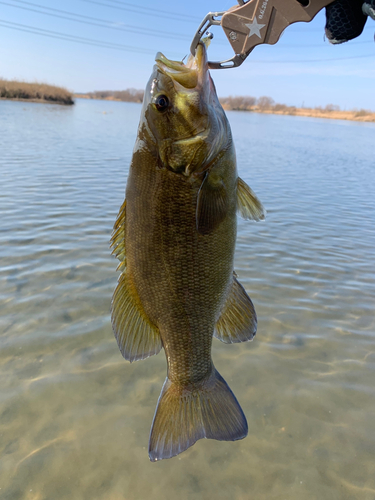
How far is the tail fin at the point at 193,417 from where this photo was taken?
1876 millimetres

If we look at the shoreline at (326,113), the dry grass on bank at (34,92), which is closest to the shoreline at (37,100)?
the dry grass on bank at (34,92)

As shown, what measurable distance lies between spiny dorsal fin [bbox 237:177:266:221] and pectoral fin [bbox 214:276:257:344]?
1.37ft

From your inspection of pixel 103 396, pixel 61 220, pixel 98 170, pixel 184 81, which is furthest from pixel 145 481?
pixel 98 170

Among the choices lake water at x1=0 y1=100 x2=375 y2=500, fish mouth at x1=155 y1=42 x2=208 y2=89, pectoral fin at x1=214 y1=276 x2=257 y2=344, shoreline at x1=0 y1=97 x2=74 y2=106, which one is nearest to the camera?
fish mouth at x1=155 y1=42 x2=208 y2=89

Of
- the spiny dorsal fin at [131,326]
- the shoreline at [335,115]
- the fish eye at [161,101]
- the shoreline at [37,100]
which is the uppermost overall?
the shoreline at [335,115]

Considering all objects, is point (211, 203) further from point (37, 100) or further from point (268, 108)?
point (268, 108)

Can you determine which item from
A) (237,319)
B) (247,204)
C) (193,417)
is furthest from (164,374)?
(247,204)

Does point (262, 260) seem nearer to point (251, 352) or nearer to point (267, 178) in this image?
point (251, 352)

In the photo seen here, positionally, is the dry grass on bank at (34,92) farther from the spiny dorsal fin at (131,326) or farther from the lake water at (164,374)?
the spiny dorsal fin at (131,326)

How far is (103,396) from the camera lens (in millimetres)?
3477

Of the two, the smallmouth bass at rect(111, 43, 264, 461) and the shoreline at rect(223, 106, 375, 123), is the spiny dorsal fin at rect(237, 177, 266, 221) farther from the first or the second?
the shoreline at rect(223, 106, 375, 123)

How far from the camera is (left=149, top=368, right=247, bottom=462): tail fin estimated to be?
1876 millimetres

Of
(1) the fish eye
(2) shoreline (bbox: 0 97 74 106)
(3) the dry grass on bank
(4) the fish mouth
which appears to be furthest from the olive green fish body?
(3) the dry grass on bank

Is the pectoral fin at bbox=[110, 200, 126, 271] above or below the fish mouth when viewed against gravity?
below
